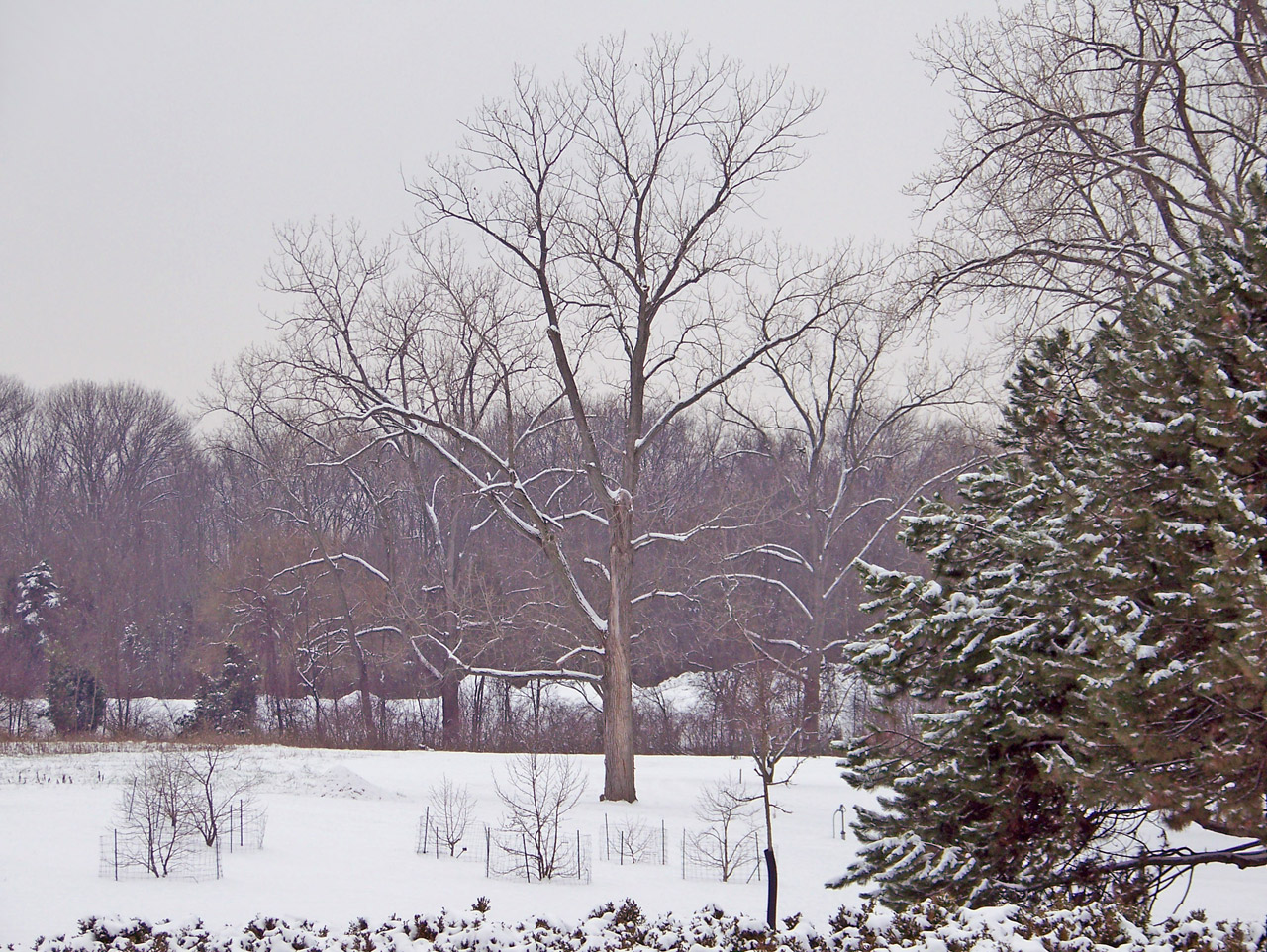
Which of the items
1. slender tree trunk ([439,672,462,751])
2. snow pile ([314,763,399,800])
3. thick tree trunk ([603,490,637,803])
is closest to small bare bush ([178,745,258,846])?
snow pile ([314,763,399,800])

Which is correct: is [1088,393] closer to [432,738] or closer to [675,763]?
[675,763]

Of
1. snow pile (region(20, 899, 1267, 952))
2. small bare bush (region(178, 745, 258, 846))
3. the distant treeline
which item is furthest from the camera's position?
the distant treeline

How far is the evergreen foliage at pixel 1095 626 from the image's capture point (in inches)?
240

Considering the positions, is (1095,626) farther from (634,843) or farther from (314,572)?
(314,572)

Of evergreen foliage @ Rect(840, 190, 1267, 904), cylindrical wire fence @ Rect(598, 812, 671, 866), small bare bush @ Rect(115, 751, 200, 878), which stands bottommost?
cylindrical wire fence @ Rect(598, 812, 671, 866)

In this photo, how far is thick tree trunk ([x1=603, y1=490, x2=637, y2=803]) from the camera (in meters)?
20.0

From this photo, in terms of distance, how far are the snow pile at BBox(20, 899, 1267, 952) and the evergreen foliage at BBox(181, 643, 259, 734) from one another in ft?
97.6

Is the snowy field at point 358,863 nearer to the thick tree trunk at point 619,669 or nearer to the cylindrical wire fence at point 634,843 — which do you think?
the cylindrical wire fence at point 634,843

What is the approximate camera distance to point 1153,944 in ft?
17.5

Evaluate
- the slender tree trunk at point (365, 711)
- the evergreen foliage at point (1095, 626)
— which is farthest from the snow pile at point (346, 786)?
the evergreen foliage at point (1095, 626)

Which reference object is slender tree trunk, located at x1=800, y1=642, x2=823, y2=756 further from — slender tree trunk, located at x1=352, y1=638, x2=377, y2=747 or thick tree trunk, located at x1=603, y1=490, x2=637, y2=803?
slender tree trunk, located at x1=352, y1=638, x2=377, y2=747

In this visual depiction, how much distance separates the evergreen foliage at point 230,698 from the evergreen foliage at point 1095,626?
30749 millimetres

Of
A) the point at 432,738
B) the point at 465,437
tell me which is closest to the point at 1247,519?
the point at 465,437

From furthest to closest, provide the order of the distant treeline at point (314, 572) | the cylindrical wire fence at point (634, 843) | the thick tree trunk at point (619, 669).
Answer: the distant treeline at point (314, 572) → the thick tree trunk at point (619, 669) → the cylindrical wire fence at point (634, 843)
